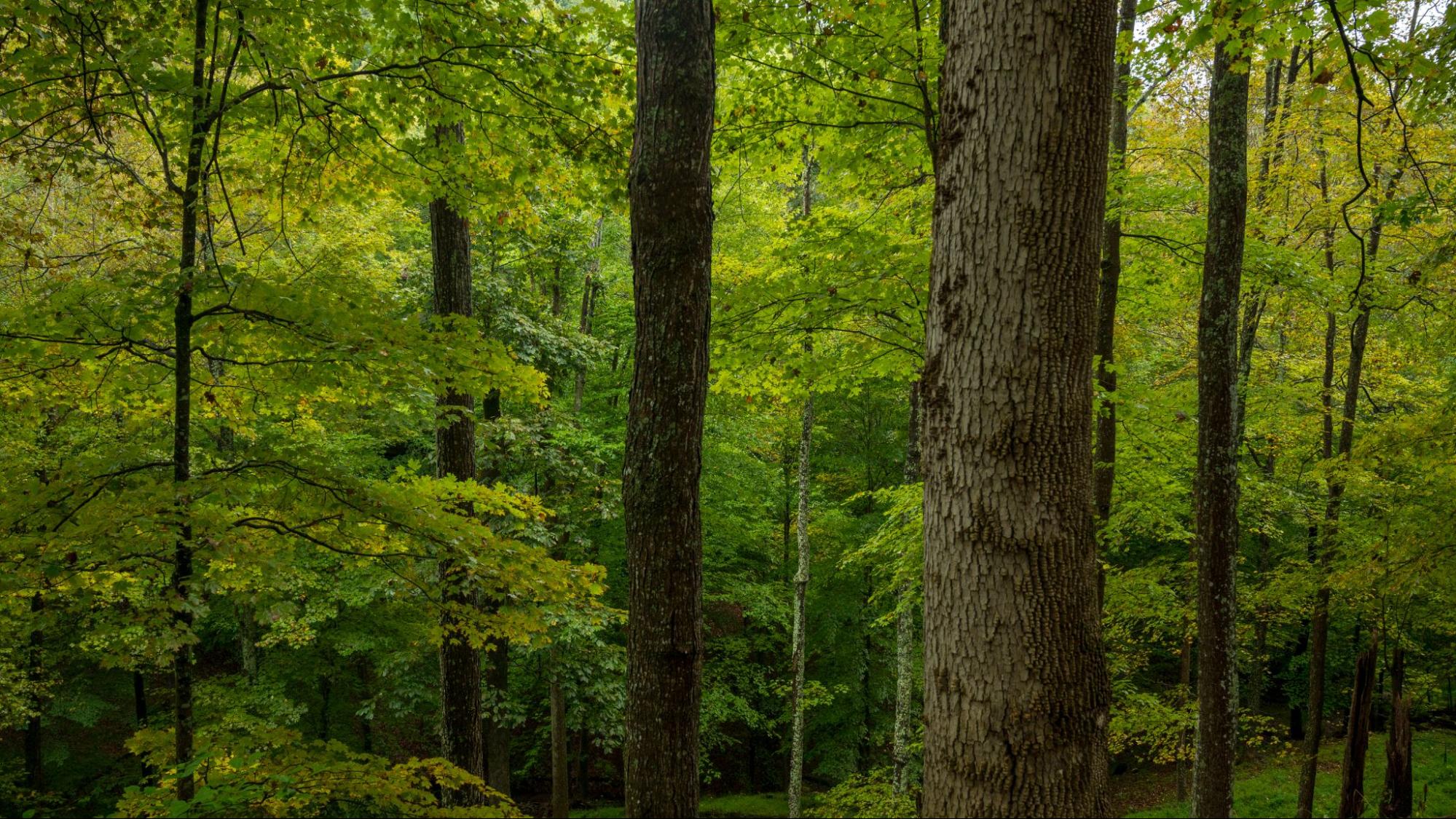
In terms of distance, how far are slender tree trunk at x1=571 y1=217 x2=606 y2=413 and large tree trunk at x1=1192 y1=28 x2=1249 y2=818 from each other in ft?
29.0

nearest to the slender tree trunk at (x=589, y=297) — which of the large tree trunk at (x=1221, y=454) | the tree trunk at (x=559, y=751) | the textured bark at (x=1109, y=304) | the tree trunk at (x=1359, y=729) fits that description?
the tree trunk at (x=559, y=751)

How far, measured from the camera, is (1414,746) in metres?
13.9

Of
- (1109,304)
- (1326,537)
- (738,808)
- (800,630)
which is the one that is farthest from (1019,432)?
(738,808)

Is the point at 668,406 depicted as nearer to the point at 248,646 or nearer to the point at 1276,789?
the point at 248,646

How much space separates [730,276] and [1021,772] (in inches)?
414

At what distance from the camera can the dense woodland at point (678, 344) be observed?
6.82ft

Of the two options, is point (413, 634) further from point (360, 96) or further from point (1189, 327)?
point (1189, 327)

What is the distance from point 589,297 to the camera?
14.0 m

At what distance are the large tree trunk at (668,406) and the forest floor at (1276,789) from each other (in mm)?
10988

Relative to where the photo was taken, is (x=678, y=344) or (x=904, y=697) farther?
(x=904, y=697)

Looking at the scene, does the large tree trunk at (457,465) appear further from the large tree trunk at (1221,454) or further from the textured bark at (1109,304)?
the large tree trunk at (1221,454)

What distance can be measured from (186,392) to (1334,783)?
17454mm

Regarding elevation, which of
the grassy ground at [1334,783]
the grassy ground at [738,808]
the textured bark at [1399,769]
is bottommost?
the grassy ground at [738,808]

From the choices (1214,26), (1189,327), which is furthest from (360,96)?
(1189,327)
